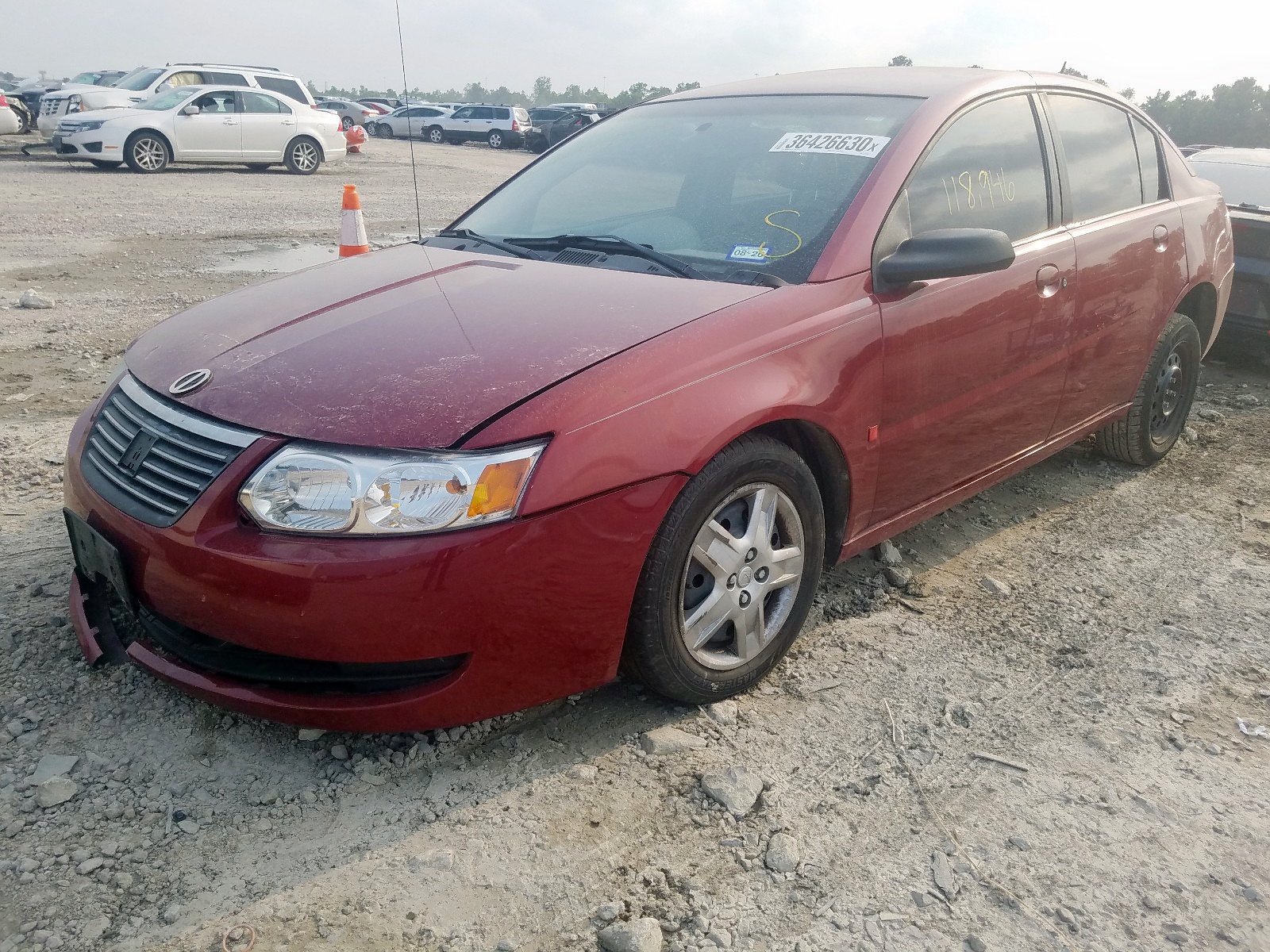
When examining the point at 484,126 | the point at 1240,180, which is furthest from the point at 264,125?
the point at 484,126

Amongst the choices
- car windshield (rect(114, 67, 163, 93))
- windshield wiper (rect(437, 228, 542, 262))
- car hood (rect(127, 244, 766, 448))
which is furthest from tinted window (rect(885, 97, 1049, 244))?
car windshield (rect(114, 67, 163, 93))

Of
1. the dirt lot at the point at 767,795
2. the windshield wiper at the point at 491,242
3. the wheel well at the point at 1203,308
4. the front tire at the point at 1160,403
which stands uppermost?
the windshield wiper at the point at 491,242

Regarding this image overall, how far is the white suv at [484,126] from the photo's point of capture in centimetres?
3669

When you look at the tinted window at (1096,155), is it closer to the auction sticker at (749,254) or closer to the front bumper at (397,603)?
the auction sticker at (749,254)

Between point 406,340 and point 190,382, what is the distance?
1.73ft

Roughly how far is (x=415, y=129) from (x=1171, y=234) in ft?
123

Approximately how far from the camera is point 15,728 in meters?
2.51

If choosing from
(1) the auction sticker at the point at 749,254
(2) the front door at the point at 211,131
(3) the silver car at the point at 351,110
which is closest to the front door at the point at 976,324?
(1) the auction sticker at the point at 749,254

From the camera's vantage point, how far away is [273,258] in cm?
904

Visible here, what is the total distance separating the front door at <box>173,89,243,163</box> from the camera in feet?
53.4

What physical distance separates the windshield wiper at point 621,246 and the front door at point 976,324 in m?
0.55

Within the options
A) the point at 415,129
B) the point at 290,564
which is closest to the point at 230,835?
the point at 290,564

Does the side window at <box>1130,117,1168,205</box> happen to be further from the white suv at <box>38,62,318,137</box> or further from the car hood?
the white suv at <box>38,62,318,137</box>

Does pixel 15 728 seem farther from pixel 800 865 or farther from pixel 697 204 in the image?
pixel 697 204
